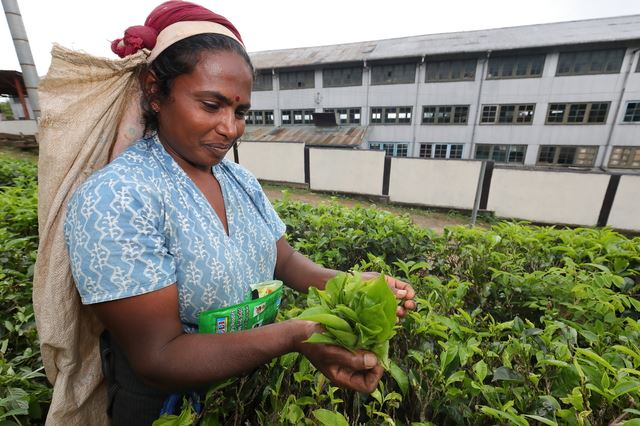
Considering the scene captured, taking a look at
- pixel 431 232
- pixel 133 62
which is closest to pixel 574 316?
pixel 431 232

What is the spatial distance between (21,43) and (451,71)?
21.6 metres

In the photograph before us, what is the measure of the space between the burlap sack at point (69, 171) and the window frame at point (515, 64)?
22850 millimetres

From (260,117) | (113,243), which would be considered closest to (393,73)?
(260,117)

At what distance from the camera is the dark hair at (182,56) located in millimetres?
1184

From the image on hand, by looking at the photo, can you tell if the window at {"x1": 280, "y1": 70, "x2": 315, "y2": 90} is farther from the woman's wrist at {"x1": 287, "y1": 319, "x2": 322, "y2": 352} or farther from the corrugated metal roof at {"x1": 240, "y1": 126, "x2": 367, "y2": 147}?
the woman's wrist at {"x1": 287, "y1": 319, "x2": 322, "y2": 352}

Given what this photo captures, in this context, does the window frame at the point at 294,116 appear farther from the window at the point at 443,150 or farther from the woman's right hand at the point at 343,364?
the woman's right hand at the point at 343,364

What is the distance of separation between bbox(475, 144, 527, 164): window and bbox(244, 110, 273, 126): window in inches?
616

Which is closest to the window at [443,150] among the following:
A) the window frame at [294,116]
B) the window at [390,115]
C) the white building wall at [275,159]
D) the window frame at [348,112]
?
the window at [390,115]

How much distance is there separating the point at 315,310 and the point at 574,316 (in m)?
1.67

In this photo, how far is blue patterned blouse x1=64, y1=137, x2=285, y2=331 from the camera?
38.9 inches

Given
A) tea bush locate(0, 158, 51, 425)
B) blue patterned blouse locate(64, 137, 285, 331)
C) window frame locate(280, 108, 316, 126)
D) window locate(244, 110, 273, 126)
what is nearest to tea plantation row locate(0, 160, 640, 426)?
tea bush locate(0, 158, 51, 425)

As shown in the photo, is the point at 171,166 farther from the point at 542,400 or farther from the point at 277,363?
the point at 542,400

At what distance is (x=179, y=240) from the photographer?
116 centimetres

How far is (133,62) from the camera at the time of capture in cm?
125
